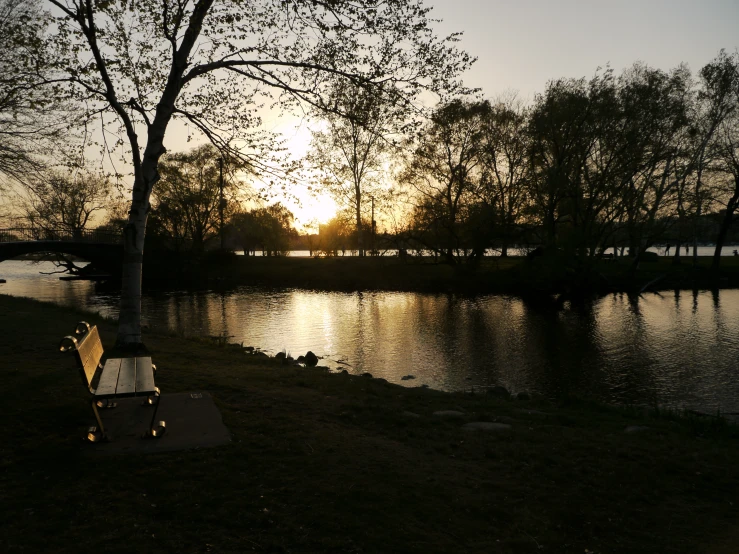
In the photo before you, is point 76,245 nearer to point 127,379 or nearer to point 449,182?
point 449,182

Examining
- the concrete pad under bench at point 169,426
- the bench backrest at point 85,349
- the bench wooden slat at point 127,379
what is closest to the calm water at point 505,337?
the concrete pad under bench at point 169,426

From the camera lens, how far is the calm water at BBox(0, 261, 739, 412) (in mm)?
14962

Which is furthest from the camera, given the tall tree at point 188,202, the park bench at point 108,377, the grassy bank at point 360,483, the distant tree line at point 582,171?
the tall tree at point 188,202

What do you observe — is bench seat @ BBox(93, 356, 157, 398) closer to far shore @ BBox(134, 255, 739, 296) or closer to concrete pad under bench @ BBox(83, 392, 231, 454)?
concrete pad under bench @ BBox(83, 392, 231, 454)

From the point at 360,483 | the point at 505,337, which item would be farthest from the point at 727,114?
the point at 360,483

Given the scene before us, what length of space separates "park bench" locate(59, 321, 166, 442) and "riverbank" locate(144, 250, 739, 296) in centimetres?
3594

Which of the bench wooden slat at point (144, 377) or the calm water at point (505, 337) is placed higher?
the bench wooden slat at point (144, 377)

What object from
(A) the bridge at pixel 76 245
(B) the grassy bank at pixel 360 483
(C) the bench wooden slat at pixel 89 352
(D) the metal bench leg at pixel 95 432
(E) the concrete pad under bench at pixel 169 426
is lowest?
(B) the grassy bank at pixel 360 483

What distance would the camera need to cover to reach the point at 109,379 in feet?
21.5

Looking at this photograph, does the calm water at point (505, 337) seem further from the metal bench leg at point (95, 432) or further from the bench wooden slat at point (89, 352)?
the metal bench leg at point (95, 432)

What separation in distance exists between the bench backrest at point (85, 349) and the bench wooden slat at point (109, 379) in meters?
0.13

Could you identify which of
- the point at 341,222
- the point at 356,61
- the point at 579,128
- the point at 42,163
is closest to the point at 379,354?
the point at 356,61

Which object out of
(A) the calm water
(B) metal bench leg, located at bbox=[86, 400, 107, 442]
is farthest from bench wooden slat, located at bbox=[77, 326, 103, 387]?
(A) the calm water

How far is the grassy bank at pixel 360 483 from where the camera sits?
4.21 meters
